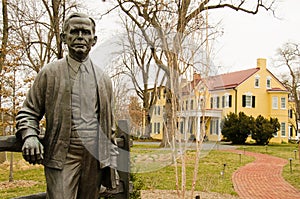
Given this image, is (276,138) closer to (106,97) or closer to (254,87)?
(254,87)

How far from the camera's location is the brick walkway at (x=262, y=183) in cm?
970

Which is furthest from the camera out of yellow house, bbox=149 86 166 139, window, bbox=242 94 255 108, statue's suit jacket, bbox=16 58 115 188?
window, bbox=242 94 255 108

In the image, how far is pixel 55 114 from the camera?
2.56 meters

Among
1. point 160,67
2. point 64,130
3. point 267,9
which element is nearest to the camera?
point 64,130

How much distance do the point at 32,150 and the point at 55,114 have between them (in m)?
0.30

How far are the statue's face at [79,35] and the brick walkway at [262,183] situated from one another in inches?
301

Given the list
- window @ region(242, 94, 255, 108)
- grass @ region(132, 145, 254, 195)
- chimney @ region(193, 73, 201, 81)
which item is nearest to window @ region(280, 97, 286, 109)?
window @ region(242, 94, 255, 108)

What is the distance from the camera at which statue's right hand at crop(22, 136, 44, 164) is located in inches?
95.2

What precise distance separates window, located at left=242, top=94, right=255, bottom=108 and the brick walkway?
15181 millimetres

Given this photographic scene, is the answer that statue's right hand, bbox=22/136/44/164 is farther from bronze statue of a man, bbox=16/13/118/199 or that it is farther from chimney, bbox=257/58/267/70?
chimney, bbox=257/58/267/70

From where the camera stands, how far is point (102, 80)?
280cm

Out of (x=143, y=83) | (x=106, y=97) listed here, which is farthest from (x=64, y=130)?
(x=143, y=83)

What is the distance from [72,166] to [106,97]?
574 millimetres

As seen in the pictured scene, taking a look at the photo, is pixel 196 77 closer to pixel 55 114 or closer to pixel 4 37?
pixel 55 114
